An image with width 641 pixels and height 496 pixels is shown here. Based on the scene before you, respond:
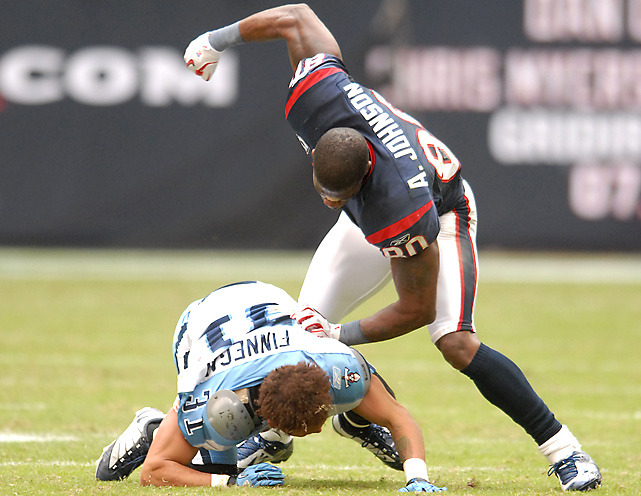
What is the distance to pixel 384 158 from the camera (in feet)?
13.0

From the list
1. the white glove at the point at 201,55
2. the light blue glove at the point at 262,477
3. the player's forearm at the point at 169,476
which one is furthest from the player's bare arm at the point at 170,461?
the white glove at the point at 201,55

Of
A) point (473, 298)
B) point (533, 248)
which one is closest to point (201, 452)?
point (473, 298)

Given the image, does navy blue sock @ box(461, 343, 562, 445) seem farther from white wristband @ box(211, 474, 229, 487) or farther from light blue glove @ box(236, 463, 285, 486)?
white wristband @ box(211, 474, 229, 487)

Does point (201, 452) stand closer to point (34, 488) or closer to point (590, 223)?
point (34, 488)

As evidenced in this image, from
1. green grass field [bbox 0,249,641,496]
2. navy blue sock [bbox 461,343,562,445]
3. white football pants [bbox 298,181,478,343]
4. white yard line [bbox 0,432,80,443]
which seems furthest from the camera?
white yard line [bbox 0,432,80,443]

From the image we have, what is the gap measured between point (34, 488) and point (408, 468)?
1.38 meters

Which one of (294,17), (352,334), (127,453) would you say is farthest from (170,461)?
(294,17)

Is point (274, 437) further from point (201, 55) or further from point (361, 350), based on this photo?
point (361, 350)

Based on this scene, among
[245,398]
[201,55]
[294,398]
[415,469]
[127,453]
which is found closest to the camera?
[294,398]

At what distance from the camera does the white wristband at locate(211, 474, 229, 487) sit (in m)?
3.91

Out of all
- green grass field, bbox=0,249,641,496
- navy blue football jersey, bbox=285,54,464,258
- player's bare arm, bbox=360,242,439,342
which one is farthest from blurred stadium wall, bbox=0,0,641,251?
player's bare arm, bbox=360,242,439,342

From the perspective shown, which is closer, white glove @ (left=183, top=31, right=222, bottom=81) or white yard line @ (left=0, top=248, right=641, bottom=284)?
white glove @ (left=183, top=31, right=222, bottom=81)

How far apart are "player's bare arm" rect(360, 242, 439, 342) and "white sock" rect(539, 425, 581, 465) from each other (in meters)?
0.71

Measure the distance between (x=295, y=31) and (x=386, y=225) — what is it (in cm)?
107
